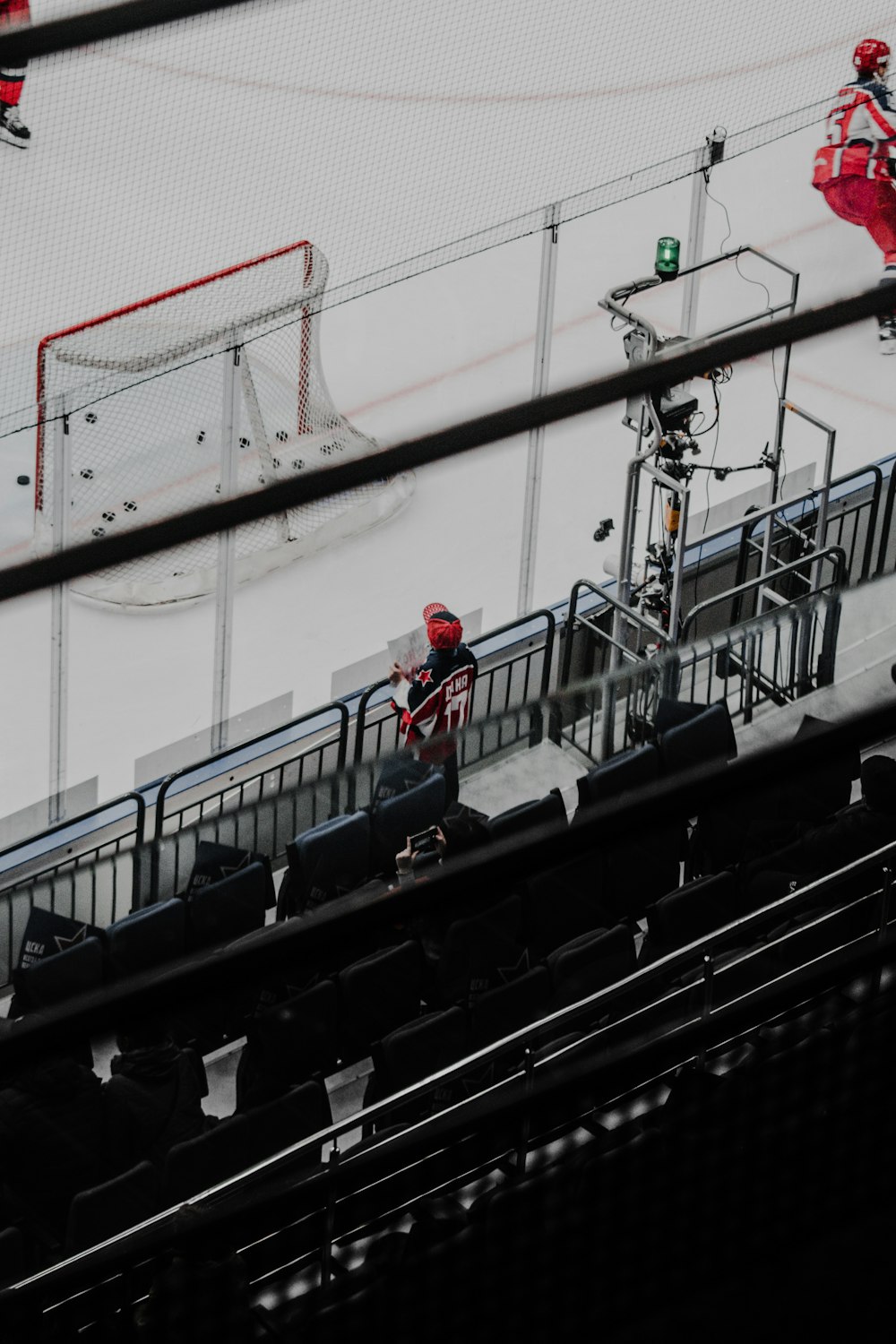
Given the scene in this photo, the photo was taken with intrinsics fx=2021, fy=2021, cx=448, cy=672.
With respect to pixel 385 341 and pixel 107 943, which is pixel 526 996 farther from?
pixel 385 341

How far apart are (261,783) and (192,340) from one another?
1.31m

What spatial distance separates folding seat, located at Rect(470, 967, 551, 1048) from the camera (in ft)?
12.6

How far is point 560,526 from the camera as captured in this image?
687cm

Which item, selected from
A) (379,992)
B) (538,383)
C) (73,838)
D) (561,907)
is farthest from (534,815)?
Answer: (538,383)

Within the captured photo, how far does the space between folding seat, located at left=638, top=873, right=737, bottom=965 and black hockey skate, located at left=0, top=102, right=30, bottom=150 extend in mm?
6240

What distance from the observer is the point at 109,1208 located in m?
3.31

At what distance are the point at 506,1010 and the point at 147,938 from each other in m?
0.82

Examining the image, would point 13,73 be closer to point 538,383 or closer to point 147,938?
point 538,383

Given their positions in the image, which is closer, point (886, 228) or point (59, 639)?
point (59, 639)

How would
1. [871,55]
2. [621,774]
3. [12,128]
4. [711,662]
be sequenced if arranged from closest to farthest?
[621,774]
[711,662]
[871,55]
[12,128]

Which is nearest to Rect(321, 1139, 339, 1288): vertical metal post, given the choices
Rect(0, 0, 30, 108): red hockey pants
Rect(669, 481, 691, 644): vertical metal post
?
Rect(669, 481, 691, 644): vertical metal post

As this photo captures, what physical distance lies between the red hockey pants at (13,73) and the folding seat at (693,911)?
5.45 m

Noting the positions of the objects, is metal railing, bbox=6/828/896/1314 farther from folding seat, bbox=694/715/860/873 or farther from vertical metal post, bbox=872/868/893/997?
folding seat, bbox=694/715/860/873

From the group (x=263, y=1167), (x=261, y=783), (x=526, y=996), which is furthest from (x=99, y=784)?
(x=263, y=1167)
